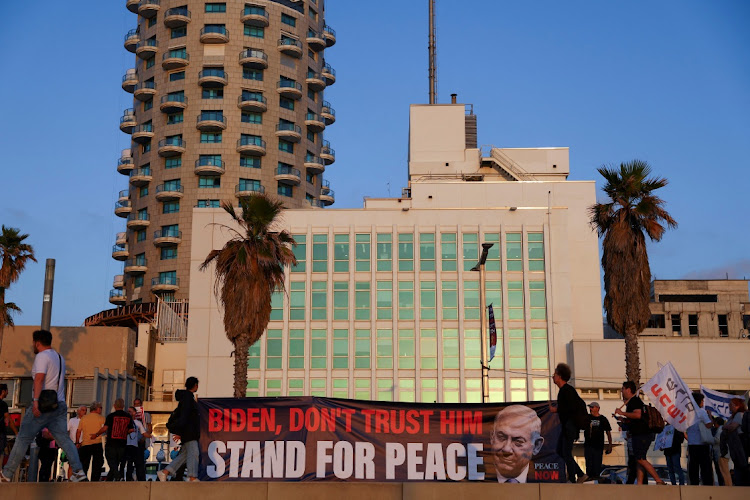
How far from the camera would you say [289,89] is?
10844 cm

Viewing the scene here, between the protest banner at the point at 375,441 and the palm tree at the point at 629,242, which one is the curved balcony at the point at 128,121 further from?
the protest banner at the point at 375,441

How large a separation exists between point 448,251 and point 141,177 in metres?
54.7

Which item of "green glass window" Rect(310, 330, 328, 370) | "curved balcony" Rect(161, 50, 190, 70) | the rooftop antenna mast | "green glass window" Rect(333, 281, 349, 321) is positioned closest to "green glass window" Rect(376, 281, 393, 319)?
"green glass window" Rect(333, 281, 349, 321)

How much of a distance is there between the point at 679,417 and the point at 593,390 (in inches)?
1636

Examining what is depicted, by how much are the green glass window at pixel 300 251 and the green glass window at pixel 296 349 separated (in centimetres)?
402

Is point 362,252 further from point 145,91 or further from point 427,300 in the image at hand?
point 145,91

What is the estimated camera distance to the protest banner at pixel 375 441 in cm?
1808

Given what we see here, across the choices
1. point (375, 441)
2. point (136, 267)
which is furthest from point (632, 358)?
point (136, 267)

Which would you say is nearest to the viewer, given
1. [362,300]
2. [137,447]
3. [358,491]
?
[358,491]

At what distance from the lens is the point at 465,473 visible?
18.1 metres

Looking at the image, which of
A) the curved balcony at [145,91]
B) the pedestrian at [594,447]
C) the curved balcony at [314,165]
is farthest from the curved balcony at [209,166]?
the pedestrian at [594,447]

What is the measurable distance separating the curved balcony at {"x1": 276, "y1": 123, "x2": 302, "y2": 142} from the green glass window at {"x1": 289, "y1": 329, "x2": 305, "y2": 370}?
51279 mm

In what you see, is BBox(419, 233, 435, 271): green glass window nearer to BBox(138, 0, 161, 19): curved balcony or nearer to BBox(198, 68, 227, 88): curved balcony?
BBox(198, 68, 227, 88): curved balcony

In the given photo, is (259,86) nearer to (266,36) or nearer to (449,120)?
(266,36)
